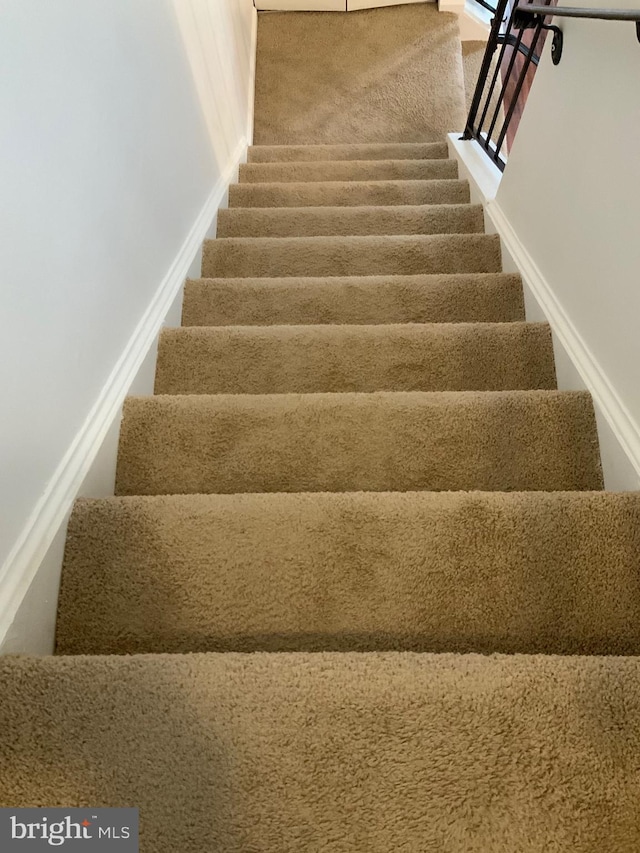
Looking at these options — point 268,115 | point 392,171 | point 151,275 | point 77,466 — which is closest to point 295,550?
point 77,466

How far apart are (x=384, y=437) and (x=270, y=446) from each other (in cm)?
24

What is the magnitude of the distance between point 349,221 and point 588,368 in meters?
1.24

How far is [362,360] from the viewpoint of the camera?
1.44 m

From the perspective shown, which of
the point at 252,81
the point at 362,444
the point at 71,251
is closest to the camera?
the point at 71,251

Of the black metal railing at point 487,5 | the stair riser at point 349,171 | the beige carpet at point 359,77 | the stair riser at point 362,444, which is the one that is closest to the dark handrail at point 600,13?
the stair riser at point 362,444

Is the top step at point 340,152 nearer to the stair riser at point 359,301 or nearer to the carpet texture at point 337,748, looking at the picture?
the stair riser at point 359,301

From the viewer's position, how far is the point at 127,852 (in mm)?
632

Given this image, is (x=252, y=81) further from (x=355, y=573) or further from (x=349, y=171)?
(x=355, y=573)

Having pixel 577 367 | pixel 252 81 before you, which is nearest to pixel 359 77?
pixel 252 81

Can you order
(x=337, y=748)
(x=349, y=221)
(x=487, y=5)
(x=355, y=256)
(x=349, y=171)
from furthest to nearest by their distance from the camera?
(x=487, y=5), (x=349, y=171), (x=349, y=221), (x=355, y=256), (x=337, y=748)

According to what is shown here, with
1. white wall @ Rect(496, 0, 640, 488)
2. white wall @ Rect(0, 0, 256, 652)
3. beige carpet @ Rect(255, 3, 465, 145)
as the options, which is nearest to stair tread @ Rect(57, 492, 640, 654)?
white wall @ Rect(0, 0, 256, 652)

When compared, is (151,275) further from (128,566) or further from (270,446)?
(128,566)

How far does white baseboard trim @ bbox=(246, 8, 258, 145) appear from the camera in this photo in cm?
358

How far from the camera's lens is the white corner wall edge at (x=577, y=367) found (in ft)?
3.64
